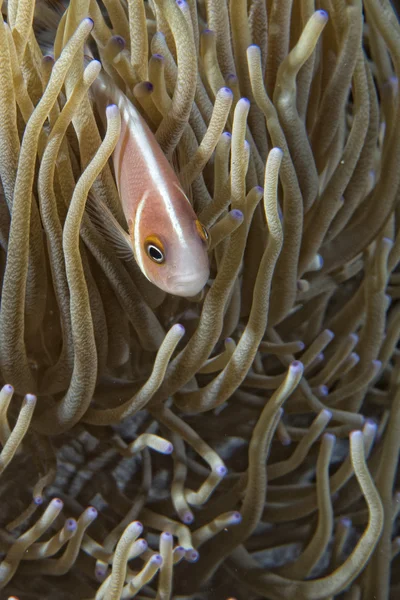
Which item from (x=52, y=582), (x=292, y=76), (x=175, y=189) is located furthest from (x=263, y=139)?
(x=52, y=582)

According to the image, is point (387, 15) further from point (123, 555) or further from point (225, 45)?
point (123, 555)

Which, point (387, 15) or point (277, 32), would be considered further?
point (387, 15)

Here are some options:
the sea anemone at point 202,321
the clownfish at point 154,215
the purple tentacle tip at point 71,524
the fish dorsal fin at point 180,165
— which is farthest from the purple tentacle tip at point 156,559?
the fish dorsal fin at point 180,165

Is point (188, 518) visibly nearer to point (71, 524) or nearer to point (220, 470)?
point (220, 470)

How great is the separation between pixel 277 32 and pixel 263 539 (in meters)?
0.99

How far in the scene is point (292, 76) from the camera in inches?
43.1

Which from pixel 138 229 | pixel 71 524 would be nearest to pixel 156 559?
pixel 71 524

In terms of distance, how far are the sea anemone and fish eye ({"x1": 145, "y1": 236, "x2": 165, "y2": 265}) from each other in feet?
0.34

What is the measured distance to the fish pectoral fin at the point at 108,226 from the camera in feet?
3.04

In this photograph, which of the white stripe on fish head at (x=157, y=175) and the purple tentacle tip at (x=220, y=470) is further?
the purple tentacle tip at (x=220, y=470)

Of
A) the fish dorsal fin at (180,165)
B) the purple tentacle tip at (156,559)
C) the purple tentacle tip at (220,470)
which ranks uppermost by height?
the fish dorsal fin at (180,165)

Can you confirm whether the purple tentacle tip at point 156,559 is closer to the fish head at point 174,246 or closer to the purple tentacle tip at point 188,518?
the purple tentacle tip at point 188,518

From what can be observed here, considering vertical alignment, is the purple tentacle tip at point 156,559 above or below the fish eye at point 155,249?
below

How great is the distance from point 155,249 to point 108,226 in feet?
0.47
